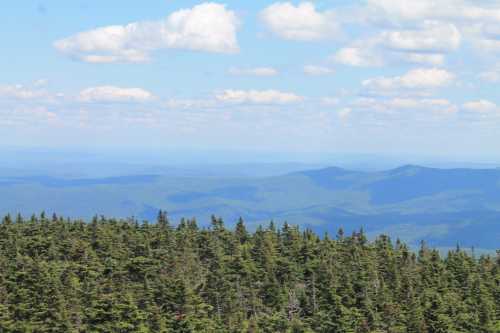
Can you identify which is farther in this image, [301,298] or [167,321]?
[301,298]

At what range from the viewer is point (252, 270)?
104 metres

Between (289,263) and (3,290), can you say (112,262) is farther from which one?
(289,263)

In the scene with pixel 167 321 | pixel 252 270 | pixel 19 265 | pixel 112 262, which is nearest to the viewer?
pixel 167 321

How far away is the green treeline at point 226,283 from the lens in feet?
251

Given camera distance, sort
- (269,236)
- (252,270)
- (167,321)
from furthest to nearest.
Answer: (269,236), (252,270), (167,321)

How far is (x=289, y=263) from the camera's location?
10631 centimetres

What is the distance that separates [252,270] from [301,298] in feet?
33.1

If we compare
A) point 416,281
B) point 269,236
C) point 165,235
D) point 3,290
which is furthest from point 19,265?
point 416,281

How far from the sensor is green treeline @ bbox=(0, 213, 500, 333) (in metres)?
76.4

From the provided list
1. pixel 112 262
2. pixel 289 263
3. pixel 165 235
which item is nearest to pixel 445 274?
pixel 289 263

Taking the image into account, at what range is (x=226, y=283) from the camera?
9419 centimetres

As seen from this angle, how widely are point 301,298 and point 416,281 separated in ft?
63.3

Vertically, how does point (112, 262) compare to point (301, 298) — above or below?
above

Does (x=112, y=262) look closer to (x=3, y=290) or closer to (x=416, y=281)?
(x=3, y=290)
